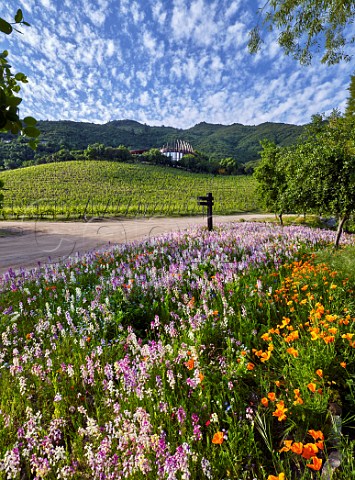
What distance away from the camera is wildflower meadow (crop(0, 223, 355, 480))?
202cm

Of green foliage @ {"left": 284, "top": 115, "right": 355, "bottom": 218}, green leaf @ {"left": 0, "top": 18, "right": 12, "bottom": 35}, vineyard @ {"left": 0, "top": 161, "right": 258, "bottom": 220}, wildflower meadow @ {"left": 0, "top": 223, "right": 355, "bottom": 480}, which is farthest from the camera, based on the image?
vineyard @ {"left": 0, "top": 161, "right": 258, "bottom": 220}

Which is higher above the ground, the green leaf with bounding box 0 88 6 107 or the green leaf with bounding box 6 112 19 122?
the green leaf with bounding box 0 88 6 107

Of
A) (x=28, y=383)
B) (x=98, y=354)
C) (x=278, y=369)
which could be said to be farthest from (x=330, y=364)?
(x=28, y=383)

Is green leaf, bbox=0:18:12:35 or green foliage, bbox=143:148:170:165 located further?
green foliage, bbox=143:148:170:165

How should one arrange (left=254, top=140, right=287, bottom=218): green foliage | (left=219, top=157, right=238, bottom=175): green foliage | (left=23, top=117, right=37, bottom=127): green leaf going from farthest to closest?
(left=219, top=157, right=238, bottom=175): green foliage
(left=254, top=140, right=287, bottom=218): green foliage
(left=23, top=117, right=37, bottom=127): green leaf

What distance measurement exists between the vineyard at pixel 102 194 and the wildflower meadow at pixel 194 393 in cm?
2686

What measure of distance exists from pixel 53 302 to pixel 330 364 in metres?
4.91

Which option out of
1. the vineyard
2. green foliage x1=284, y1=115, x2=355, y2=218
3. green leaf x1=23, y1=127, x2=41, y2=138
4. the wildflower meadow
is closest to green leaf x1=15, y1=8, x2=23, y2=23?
green leaf x1=23, y1=127, x2=41, y2=138

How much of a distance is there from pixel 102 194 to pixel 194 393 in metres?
49.3

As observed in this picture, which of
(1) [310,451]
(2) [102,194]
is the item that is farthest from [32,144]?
(2) [102,194]

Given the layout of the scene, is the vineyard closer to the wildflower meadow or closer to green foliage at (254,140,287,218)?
green foliage at (254,140,287,218)

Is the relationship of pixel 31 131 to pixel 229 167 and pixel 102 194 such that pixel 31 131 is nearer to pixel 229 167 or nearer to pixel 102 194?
pixel 102 194

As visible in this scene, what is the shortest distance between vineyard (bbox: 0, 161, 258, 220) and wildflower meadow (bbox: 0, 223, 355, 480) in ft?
88.1

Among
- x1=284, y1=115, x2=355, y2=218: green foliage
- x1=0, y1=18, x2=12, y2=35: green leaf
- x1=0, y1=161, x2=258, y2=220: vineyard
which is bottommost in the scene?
x1=0, y1=161, x2=258, y2=220: vineyard
